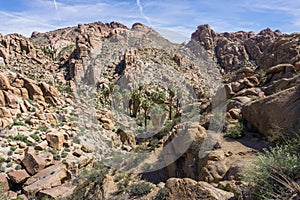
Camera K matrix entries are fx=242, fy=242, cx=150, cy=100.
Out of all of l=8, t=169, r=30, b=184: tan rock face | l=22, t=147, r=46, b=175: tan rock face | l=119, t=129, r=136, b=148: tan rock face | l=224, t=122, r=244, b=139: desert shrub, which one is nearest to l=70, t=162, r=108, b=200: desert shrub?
l=8, t=169, r=30, b=184: tan rock face

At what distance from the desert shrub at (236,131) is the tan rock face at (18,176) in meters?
15.5

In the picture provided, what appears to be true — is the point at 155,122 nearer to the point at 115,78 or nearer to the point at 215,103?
the point at 215,103

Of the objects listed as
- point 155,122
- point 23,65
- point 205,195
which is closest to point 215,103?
point 205,195

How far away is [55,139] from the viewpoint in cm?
2448

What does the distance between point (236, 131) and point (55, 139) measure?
18.2m

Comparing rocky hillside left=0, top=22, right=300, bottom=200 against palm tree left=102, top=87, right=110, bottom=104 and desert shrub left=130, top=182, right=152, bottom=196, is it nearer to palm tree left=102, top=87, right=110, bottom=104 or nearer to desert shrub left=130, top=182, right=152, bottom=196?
desert shrub left=130, top=182, right=152, bottom=196

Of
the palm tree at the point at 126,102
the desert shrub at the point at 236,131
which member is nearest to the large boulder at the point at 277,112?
the desert shrub at the point at 236,131

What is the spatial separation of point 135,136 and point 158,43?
69.6 m

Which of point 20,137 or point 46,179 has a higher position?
point 20,137

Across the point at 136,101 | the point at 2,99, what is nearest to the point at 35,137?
the point at 2,99

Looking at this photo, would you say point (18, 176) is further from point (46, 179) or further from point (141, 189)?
point (141, 189)

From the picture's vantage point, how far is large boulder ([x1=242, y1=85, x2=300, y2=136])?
413 inches

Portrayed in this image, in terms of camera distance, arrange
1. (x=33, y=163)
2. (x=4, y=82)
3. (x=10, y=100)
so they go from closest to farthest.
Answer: (x=33, y=163) < (x=10, y=100) < (x=4, y=82)

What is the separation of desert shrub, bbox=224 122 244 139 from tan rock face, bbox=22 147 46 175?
49.4 feet
